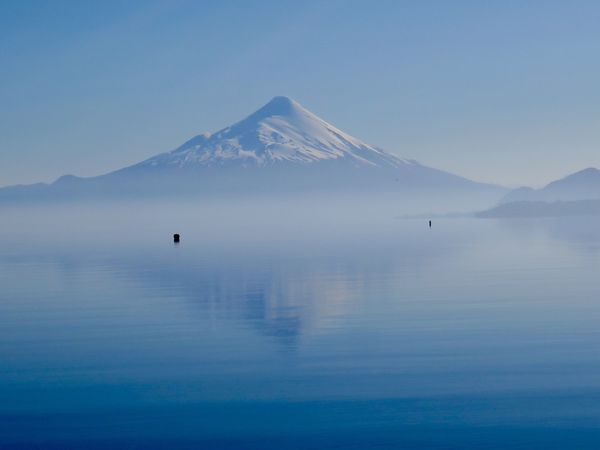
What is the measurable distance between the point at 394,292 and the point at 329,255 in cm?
2473

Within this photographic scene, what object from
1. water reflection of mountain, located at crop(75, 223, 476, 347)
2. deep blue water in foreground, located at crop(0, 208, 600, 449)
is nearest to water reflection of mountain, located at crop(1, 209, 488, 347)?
water reflection of mountain, located at crop(75, 223, 476, 347)

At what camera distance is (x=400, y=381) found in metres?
16.4

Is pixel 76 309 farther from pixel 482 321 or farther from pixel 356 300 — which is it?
pixel 482 321

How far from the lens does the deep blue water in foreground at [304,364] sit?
529 inches

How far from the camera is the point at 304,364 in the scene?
18.1 meters

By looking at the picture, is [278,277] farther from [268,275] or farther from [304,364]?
[304,364]

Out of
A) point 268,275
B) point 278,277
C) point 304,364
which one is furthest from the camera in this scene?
point 268,275

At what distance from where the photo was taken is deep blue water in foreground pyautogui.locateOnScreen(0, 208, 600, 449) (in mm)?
13438

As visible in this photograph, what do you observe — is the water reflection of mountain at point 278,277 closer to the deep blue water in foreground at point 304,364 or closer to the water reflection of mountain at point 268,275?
the water reflection of mountain at point 268,275

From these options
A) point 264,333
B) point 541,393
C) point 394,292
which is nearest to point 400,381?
point 541,393

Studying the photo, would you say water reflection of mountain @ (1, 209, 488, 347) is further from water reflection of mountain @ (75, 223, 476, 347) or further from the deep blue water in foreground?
the deep blue water in foreground

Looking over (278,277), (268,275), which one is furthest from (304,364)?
(268,275)

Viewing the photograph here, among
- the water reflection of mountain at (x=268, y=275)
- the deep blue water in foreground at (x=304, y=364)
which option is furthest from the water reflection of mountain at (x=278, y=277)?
the deep blue water in foreground at (x=304, y=364)

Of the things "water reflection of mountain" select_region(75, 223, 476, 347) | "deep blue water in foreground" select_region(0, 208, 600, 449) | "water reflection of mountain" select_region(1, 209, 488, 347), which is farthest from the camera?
"water reflection of mountain" select_region(1, 209, 488, 347)
